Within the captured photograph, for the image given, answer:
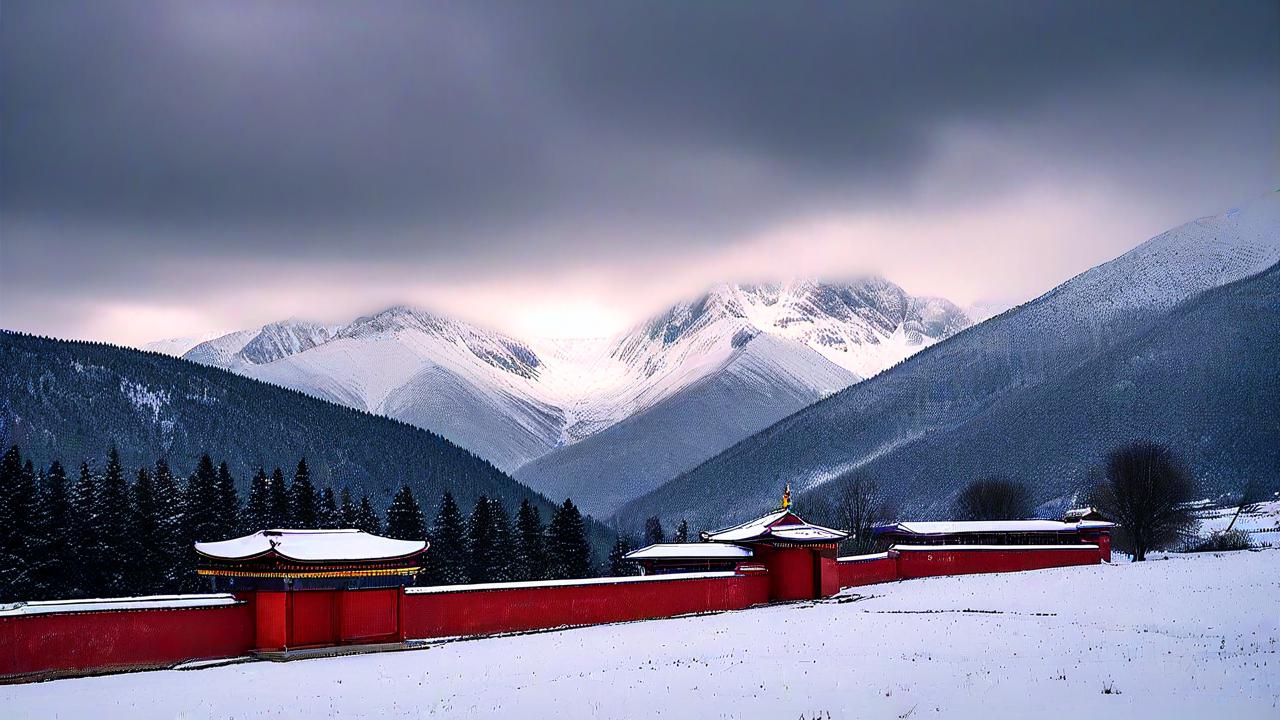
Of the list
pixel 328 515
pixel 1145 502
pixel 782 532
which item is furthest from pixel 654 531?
pixel 782 532

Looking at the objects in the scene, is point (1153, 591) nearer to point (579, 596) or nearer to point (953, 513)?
point (579, 596)

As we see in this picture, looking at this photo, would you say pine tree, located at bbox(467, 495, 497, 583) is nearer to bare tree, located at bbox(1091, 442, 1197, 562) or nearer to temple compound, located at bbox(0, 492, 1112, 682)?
temple compound, located at bbox(0, 492, 1112, 682)

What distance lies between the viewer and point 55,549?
184ft

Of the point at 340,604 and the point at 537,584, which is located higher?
the point at 537,584

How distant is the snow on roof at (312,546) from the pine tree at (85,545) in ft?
71.1

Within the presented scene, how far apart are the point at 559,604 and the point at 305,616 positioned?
1124 cm

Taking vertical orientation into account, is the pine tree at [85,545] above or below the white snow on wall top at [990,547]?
above

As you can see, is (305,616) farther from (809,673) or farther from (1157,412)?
(1157,412)

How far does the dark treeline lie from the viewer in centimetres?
5519

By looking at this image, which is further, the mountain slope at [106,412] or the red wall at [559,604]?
the mountain slope at [106,412]

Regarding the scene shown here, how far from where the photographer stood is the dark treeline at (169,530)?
55188 mm

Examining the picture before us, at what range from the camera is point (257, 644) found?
3803 centimetres

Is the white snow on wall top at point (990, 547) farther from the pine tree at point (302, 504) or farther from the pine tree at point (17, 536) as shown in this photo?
the pine tree at point (17, 536)

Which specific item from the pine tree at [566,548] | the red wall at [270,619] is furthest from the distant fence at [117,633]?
the pine tree at [566,548]
